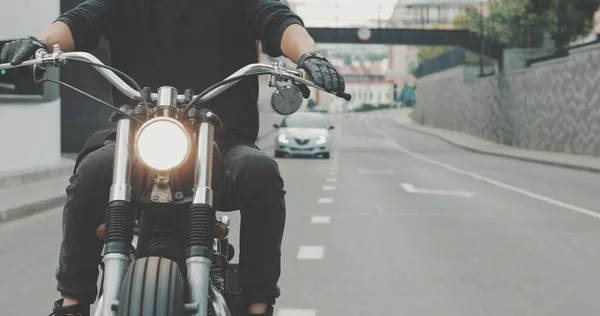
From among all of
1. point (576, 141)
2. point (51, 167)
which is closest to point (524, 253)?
point (51, 167)

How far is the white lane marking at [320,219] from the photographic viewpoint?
11.1m

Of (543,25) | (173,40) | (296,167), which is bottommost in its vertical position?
(296,167)

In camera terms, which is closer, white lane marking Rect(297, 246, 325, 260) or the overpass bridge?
white lane marking Rect(297, 246, 325, 260)

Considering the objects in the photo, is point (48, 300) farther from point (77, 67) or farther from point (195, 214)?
point (77, 67)

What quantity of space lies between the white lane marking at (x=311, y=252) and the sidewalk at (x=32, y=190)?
3.93 m

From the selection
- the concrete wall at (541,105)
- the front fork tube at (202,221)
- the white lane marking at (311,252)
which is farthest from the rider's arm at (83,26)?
the concrete wall at (541,105)

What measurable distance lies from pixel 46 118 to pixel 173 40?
49.9ft

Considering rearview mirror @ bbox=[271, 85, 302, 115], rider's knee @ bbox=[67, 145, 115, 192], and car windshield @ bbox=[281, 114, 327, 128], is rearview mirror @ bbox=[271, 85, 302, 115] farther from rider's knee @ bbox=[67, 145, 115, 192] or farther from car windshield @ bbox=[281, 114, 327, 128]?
car windshield @ bbox=[281, 114, 327, 128]

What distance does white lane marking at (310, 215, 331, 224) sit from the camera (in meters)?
11.1

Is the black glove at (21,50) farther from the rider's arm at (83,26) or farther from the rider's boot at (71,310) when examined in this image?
the rider's boot at (71,310)

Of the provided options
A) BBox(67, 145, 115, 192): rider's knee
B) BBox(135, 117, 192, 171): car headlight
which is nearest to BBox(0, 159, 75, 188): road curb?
BBox(67, 145, 115, 192): rider's knee

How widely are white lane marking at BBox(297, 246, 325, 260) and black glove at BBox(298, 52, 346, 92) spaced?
503 cm

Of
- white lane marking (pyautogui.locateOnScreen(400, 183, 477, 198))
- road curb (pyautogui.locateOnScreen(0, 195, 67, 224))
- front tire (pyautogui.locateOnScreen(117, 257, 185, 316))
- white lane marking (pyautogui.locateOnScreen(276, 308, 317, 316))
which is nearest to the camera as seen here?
front tire (pyautogui.locateOnScreen(117, 257, 185, 316))

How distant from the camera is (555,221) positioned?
447 inches
